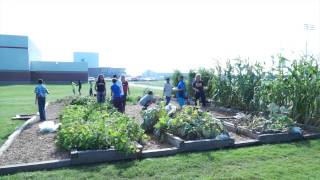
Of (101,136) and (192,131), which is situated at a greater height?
(101,136)

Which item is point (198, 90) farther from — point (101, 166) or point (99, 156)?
point (101, 166)

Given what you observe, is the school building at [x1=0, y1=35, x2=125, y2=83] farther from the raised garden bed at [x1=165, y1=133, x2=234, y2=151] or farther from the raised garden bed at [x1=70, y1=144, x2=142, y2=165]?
the raised garden bed at [x1=70, y1=144, x2=142, y2=165]

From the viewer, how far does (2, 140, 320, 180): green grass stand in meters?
5.96

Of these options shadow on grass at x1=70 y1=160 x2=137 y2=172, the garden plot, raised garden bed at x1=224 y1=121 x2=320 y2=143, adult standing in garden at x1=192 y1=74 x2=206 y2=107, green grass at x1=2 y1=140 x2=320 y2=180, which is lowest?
green grass at x1=2 y1=140 x2=320 y2=180

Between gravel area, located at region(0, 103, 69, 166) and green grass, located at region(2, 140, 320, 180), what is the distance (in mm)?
834

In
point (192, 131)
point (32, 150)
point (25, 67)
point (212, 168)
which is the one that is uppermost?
point (25, 67)

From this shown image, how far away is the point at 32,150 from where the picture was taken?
7566 mm

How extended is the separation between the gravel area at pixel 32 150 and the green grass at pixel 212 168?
83 cm

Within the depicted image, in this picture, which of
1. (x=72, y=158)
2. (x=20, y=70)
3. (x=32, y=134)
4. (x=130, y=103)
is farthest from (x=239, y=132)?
(x=20, y=70)

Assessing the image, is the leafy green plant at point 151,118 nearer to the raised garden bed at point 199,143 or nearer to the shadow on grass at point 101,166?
the raised garden bed at point 199,143

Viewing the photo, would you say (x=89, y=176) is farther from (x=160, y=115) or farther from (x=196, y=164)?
(x=160, y=115)

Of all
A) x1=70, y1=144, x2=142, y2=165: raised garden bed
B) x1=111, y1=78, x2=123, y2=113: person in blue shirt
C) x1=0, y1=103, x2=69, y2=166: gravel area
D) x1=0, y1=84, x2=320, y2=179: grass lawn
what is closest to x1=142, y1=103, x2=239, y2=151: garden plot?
x1=0, y1=84, x2=320, y2=179: grass lawn

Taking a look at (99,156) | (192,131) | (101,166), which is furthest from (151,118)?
(101,166)

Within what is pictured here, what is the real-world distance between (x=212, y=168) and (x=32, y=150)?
4025 mm
